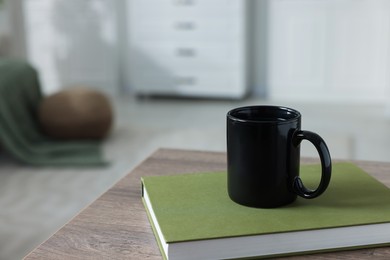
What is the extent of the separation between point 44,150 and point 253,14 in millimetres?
2043

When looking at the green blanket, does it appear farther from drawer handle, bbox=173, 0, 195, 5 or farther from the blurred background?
drawer handle, bbox=173, 0, 195, 5

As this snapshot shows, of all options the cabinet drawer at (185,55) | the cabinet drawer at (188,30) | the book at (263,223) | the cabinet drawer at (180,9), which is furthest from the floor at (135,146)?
the book at (263,223)

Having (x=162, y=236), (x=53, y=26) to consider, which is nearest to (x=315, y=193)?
(x=162, y=236)

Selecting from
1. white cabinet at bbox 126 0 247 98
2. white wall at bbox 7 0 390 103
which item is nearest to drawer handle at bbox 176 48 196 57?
white cabinet at bbox 126 0 247 98

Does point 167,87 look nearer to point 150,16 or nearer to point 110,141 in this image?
point 150,16

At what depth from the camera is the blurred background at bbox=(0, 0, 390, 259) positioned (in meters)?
3.92

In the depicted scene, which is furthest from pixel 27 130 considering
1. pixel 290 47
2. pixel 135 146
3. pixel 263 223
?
pixel 263 223

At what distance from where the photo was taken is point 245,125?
84cm

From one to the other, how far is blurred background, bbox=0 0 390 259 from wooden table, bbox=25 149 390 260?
7.49 ft

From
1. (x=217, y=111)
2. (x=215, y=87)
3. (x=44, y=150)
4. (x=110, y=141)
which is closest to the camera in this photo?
(x=44, y=150)

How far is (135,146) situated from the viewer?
3176 mm

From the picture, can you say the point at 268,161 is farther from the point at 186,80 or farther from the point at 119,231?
the point at 186,80

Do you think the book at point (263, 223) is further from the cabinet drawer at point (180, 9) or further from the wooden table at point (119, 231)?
the cabinet drawer at point (180, 9)

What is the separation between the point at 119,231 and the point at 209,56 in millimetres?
3487
